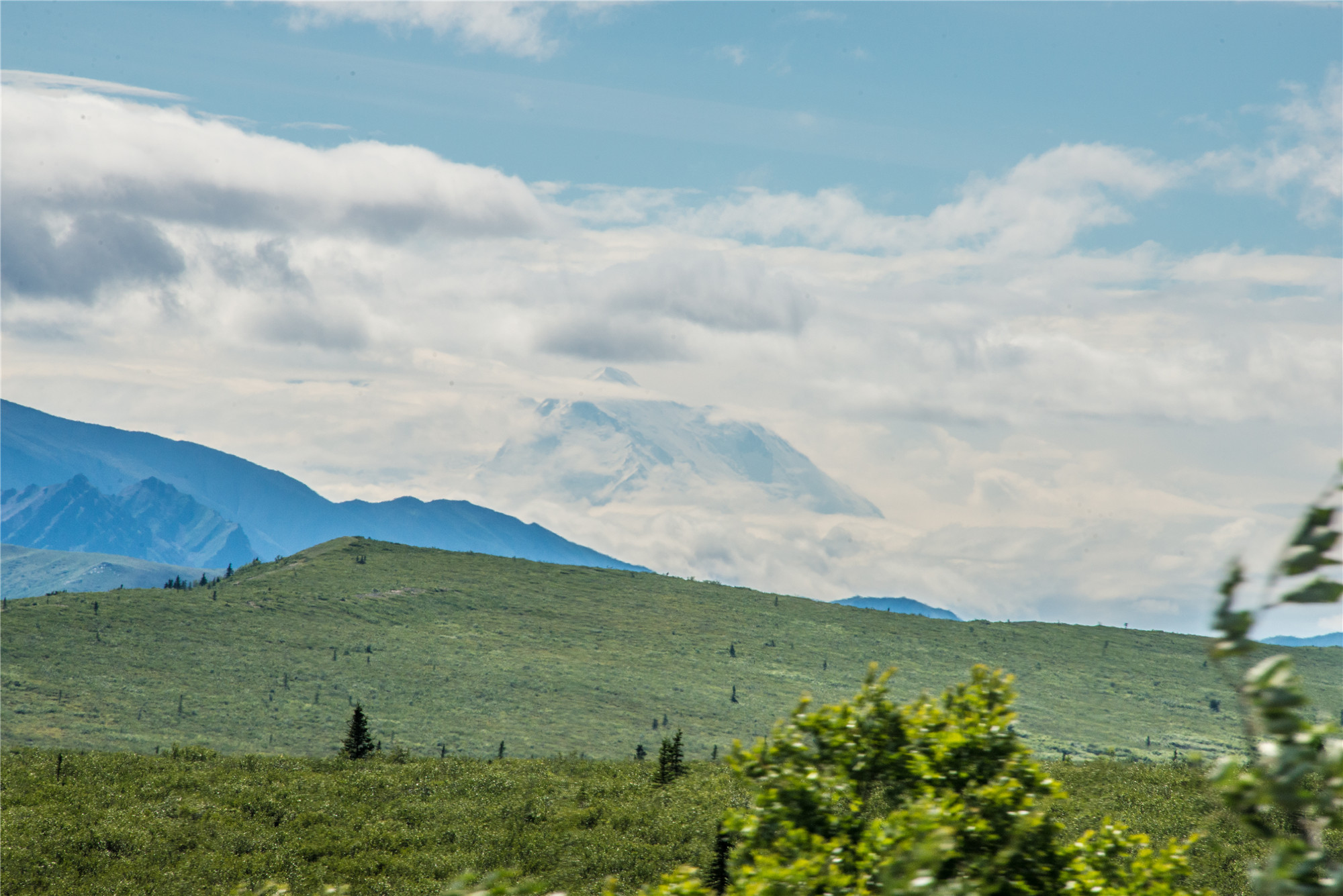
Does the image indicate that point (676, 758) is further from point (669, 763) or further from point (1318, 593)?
point (1318, 593)

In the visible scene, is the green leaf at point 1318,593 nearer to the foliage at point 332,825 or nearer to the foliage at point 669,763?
the foliage at point 332,825

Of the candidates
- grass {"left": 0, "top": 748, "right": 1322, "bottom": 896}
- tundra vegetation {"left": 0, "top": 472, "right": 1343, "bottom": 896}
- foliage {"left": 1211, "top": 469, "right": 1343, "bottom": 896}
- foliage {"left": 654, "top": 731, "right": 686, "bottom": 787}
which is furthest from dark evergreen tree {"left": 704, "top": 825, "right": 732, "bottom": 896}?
foliage {"left": 1211, "top": 469, "right": 1343, "bottom": 896}

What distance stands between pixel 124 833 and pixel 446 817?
10.5 meters

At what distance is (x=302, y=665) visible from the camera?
196 meters

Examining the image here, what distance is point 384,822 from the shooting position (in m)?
35.1

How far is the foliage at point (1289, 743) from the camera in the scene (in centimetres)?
442

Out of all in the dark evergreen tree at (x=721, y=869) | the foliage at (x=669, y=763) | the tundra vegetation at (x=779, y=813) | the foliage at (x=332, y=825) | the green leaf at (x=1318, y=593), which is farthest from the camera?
the foliage at (x=669, y=763)

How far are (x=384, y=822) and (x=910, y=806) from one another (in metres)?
30.6

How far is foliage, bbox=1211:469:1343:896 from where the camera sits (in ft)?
14.5

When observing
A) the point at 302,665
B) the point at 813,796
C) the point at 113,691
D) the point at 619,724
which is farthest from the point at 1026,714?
the point at 813,796

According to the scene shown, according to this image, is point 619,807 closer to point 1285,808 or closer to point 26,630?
point 1285,808

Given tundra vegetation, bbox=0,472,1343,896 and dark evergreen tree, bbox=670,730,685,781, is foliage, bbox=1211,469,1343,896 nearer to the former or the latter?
tundra vegetation, bbox=0,472,1343,896

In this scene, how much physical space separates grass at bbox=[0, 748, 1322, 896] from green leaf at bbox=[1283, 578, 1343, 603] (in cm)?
2509

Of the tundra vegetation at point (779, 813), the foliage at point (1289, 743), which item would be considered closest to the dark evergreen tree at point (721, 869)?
the tundra vegetation at point (779, 813)
